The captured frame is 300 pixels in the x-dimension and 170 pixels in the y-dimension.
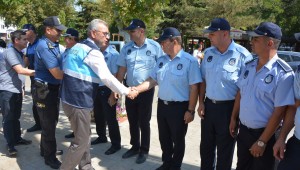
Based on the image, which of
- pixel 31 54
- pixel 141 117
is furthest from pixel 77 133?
pixel 31 54

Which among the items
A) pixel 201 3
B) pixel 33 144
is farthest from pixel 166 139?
pixel 201 3

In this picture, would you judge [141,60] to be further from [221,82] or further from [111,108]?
[221,82]

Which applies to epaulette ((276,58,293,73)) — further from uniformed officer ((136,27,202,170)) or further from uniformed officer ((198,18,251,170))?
uniformed officer ((136,27,202,170))

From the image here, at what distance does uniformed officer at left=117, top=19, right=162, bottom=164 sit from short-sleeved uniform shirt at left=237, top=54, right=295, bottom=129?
67.9 inches

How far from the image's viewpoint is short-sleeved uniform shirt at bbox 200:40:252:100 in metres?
3.39

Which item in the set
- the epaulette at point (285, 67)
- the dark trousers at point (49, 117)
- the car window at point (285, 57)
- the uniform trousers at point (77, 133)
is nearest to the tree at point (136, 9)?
the dark trousers at point (49, 117)

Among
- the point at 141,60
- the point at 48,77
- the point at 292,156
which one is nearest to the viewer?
the point at 292,156

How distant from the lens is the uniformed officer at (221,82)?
3402mm

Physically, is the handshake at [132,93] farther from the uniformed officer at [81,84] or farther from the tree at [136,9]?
the tree at [136,9]

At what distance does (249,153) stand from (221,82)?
799 millimetres

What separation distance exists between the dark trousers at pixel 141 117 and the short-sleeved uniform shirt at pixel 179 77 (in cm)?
70

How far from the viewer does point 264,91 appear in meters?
2.85

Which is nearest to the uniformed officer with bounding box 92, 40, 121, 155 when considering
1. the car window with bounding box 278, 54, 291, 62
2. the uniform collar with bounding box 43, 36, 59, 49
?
the uniform collar with bounding box 43, 36, 59, 49

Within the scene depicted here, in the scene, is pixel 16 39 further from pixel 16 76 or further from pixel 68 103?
pixel 68 103
